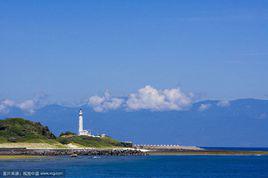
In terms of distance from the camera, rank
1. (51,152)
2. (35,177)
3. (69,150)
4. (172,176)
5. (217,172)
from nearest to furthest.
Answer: (35,177), (172,176), (217,172), (51,152), (69,150)

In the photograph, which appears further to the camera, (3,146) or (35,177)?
(3,146)

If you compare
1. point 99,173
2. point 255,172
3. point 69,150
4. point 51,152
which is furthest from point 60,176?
point 69,150

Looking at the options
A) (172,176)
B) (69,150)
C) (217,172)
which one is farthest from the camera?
(69,150)

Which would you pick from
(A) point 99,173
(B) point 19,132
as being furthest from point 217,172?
(B) point 19,132

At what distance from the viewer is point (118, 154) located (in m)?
193

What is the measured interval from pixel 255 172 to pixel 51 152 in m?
69.4

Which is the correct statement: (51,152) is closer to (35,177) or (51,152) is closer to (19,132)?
(19,132)

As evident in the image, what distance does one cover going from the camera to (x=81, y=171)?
11094 cm

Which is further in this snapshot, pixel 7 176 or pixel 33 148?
pixel 33 148

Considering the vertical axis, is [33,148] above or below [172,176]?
above

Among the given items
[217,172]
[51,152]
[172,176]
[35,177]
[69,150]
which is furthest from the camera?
[69,150]

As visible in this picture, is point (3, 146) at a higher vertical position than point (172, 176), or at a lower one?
higher

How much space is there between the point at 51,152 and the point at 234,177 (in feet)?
252

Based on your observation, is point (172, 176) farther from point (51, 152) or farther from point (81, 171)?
point (51, 152)
